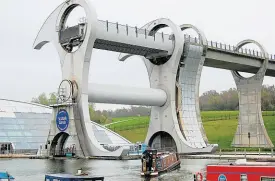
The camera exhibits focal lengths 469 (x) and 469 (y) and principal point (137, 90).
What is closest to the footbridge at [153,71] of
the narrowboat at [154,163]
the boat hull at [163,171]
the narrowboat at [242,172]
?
the boat hull at [163,171]

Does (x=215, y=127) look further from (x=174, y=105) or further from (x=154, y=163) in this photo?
(x=154, y=163)

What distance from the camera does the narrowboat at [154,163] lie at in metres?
30.8

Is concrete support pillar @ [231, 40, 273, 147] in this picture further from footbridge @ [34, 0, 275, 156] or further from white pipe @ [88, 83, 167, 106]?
white pipe @ [88, 83, 167, 106]

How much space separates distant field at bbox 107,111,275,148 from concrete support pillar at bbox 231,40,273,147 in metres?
13.1

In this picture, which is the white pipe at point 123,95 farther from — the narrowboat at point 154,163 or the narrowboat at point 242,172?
the narrowboat at point 242,172

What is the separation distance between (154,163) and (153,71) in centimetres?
2848

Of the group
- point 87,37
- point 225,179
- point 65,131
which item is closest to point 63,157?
point 65,131

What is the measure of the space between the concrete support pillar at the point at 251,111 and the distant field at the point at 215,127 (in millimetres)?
13062

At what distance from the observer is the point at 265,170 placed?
19922mm

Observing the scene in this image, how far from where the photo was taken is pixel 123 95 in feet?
166

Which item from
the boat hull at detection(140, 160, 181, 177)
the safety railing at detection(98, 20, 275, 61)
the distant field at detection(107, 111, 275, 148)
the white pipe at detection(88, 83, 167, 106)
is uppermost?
the safety railing at detection(98, 20, 275, 61)

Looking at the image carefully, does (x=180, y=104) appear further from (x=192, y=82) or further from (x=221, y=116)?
(x=221, y=116)

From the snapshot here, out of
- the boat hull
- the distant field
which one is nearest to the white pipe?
the boat hull

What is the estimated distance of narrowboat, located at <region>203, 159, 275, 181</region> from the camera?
1985 cm
